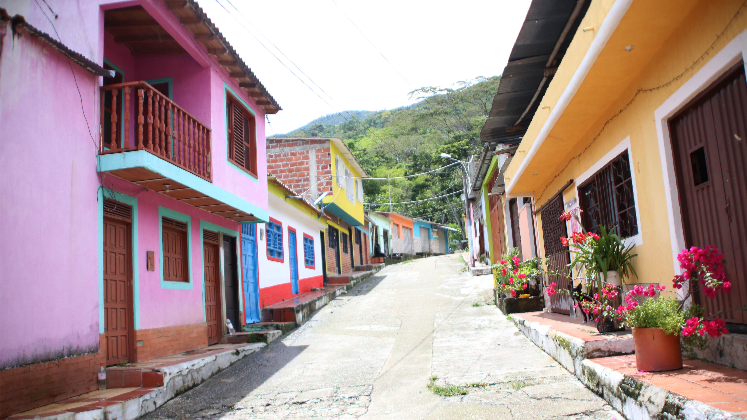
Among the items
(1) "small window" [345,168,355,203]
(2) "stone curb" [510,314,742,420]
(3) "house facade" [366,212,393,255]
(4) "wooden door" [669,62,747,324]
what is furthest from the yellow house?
(3) "house facade" [366,212,393,255]

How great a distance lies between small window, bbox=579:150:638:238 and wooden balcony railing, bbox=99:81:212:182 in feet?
18.7

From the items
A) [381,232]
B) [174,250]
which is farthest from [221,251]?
[381,232]

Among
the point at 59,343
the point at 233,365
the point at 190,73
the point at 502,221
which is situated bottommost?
the point at 233,365

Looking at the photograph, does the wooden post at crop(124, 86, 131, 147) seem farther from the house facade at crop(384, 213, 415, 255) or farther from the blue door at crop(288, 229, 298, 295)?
the house facade at crop(384, 213, 415, 255)

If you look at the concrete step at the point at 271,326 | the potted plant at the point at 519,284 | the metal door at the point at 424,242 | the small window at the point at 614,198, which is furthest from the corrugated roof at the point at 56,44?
the metal door at the point at 424,242

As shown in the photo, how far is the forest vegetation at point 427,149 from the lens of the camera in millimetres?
37625

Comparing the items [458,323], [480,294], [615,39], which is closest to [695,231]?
[615,39]

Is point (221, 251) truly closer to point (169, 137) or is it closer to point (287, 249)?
point (169, 137)

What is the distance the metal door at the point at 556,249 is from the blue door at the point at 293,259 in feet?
25.2

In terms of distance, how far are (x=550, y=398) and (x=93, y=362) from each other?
503cm

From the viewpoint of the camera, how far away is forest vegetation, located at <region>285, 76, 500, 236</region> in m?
37.6

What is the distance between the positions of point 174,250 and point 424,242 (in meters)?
36.5

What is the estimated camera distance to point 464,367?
675 cm

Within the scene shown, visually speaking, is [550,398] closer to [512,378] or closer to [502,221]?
[512,378]
